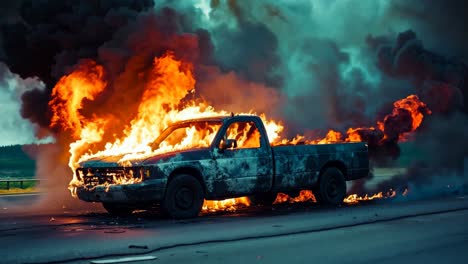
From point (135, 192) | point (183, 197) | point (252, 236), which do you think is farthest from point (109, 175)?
point (252, 236)

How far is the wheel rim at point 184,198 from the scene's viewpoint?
13.4 m

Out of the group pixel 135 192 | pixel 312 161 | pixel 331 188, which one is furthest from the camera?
pixel 331 188

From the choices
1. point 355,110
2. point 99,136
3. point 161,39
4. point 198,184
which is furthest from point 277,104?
point 198,184

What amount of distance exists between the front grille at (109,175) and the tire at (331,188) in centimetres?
474

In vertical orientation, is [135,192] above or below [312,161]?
below

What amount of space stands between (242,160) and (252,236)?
3.93 m

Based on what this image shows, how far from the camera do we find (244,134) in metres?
15.3

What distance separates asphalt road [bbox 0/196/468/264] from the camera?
8820mm

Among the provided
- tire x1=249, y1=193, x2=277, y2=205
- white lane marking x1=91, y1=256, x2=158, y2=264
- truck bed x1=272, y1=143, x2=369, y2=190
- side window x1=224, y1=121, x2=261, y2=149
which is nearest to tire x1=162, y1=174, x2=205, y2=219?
side window x1=224, y1=121, x2=261, y2=149

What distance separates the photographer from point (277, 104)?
2369 cm

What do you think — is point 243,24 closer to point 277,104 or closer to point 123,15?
point 277,104

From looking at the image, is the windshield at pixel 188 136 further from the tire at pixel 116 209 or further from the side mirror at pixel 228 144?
the tire at pixel 116 209

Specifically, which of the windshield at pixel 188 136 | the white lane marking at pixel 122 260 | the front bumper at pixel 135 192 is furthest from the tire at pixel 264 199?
the white lane marking at pixel 122 260

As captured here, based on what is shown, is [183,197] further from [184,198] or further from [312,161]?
[312,161]
